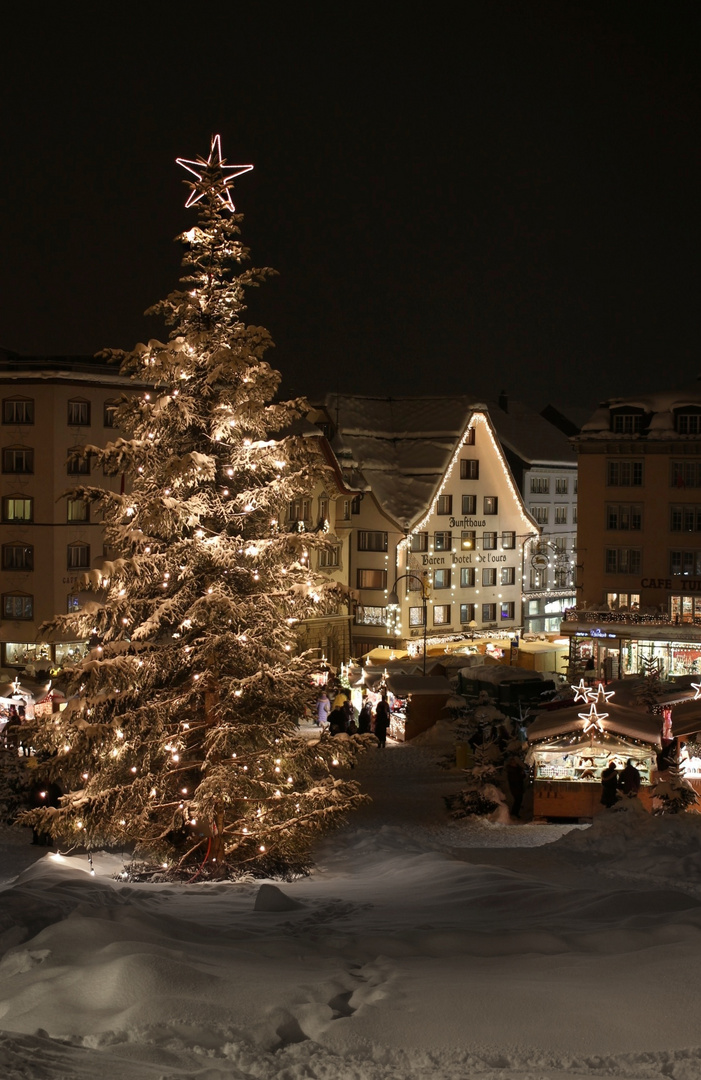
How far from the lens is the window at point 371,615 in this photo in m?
53.3

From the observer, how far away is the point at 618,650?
161ft

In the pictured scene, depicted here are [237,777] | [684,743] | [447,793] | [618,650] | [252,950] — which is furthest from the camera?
[618,650]

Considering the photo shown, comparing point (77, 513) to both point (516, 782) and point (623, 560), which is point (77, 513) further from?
point (516, 782)

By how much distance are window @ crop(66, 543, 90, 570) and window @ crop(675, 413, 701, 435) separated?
2473 centimetres

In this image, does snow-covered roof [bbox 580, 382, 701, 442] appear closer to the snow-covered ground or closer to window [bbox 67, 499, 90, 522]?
window [bbox 67, 499, 90, 522]

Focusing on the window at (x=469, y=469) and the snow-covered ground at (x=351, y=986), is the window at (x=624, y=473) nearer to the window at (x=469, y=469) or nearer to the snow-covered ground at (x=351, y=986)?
the window at (x=469, y=469)

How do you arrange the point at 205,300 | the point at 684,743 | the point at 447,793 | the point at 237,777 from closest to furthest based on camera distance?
the point at 237,777 < the point at 205,300 < the point at 684,743 < the point at 447,793

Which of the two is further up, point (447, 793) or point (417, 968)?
point (417, 968)

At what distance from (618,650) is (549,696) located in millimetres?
16577

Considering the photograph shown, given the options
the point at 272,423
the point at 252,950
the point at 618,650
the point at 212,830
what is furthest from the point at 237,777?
the point at 618,650

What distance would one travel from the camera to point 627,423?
52.9 m

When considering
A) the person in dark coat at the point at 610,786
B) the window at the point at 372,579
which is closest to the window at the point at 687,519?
the window at the point at 372,579

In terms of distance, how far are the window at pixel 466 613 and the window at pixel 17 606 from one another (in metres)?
19.5

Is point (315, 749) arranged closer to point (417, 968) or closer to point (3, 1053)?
point (417, 968)
